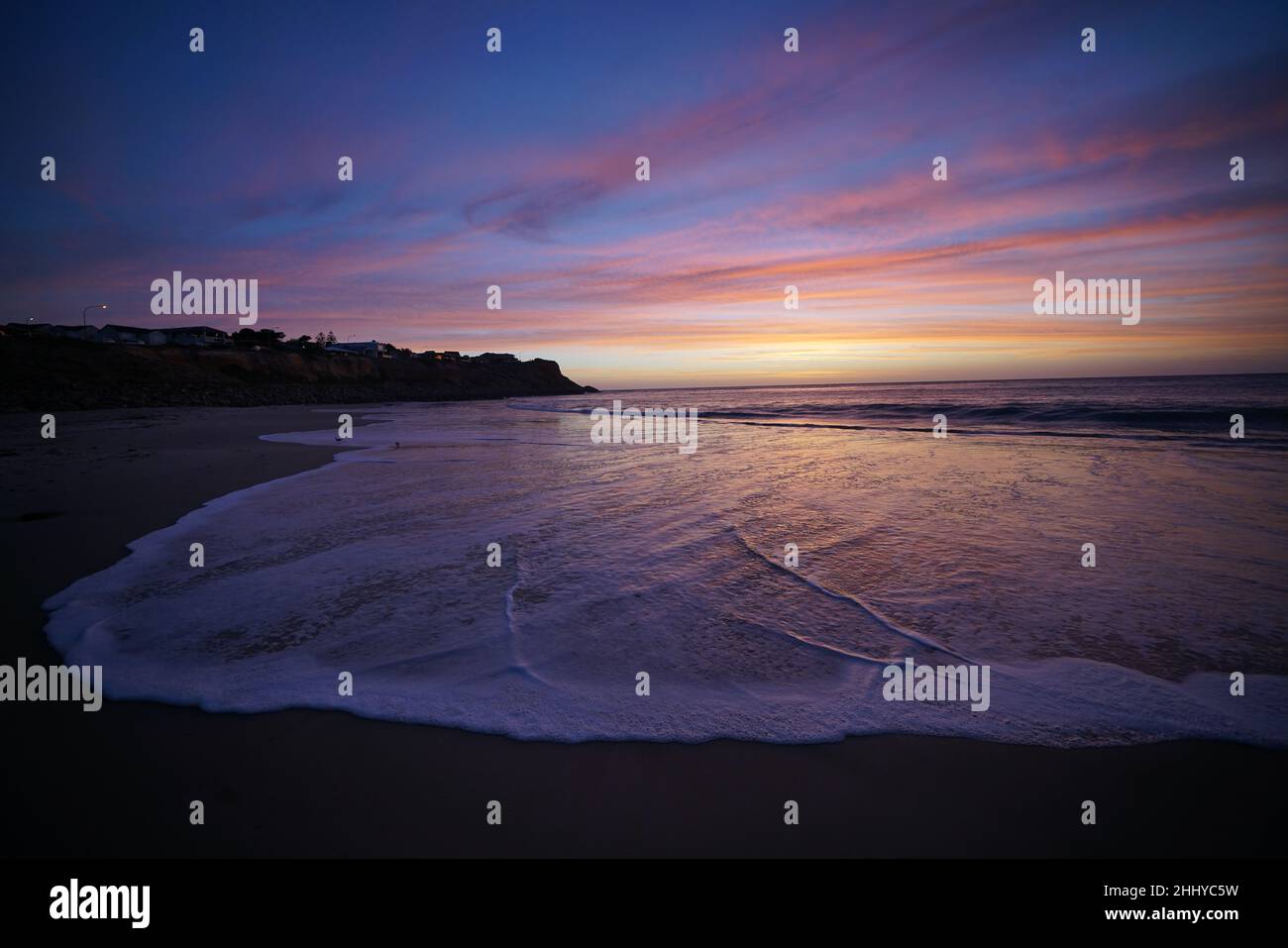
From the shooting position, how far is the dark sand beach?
2.28 m

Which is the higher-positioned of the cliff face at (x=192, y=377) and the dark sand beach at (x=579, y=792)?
the cliff face at (x=192, y=377)

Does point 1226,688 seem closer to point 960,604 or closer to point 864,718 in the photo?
point 960,604

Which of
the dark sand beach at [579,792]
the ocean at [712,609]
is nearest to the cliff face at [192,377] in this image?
the ocean at [712,609]

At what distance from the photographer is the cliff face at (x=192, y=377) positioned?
32.0 m

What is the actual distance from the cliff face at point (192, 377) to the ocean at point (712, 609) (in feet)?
114

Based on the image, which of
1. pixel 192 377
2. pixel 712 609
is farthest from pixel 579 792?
pixel 192 377

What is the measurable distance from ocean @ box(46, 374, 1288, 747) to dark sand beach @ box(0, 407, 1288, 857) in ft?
0.55

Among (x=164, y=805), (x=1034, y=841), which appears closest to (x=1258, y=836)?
(x=1034, y=841)

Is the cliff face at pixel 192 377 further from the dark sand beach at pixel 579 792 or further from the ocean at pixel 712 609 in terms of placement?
the dark sand beach at pixel 579 792

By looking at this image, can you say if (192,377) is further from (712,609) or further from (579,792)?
(579,792)

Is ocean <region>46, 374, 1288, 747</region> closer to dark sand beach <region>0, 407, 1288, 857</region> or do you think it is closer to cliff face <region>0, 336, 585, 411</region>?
dark sand beach <region>0, 407, 1288, 857</region>
